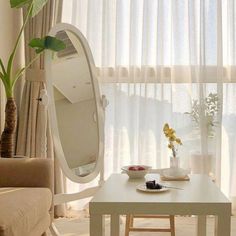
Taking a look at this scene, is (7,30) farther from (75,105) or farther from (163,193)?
(163,193)

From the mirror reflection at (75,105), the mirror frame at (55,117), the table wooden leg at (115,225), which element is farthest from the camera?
the mirror reflection at (75,105)

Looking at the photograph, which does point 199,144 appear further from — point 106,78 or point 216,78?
point 106,78

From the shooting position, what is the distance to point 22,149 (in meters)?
3.45

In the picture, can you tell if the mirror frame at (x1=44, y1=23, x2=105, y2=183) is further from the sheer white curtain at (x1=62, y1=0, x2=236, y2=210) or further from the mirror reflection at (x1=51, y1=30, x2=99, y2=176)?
the sheer white curtain at (x1=62, y1=0, x2=236, y2=210)

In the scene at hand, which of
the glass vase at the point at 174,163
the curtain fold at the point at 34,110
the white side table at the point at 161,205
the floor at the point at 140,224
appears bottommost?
the floor at the point at 140,224

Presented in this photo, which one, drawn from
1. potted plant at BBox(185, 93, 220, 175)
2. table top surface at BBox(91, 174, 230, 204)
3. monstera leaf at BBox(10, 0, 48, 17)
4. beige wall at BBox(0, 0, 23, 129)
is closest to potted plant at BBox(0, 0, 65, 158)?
monstera leaf at BBox(10, 0, 48, 17)

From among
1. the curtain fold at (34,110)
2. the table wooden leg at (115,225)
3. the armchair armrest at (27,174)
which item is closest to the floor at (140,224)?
the curtain fold at (34,110)

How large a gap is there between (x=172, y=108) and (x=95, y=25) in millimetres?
1020

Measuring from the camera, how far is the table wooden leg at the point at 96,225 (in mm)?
1851

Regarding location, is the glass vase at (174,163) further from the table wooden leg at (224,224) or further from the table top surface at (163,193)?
the table wooden leg at (224,224)

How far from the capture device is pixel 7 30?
11.6ft

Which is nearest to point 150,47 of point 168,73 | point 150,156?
point 168,73

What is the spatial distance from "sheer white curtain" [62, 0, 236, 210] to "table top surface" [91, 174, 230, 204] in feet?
3.97

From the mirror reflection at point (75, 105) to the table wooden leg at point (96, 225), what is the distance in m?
1.19
